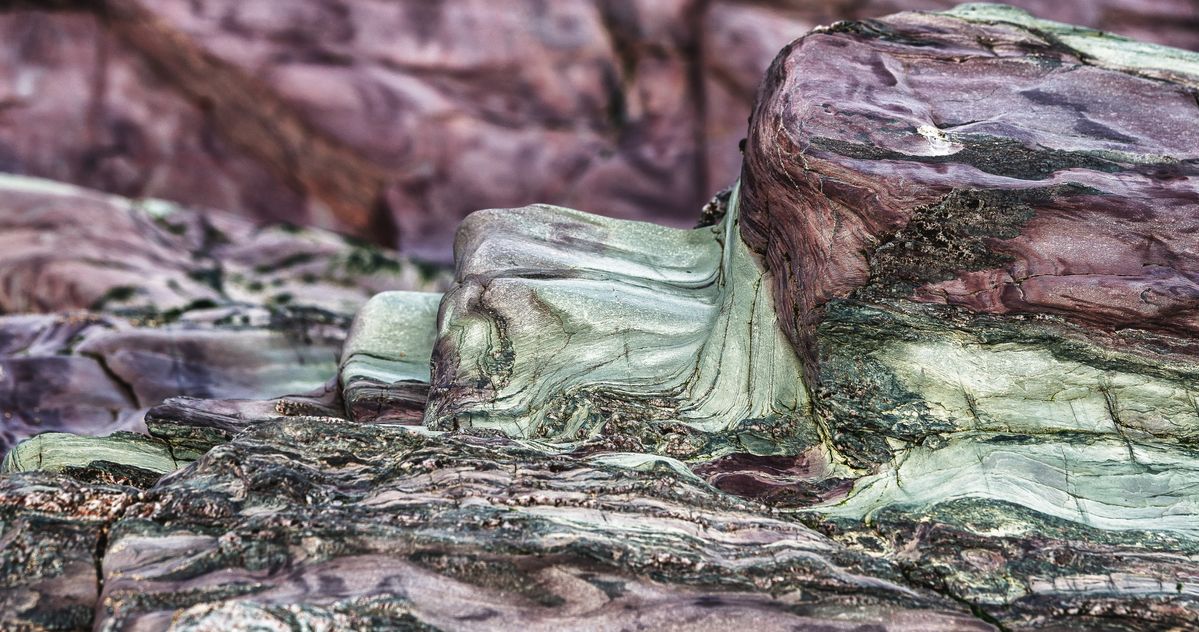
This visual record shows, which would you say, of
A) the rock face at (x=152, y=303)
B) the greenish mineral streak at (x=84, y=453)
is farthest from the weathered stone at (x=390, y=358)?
the greenish mineral streak at (x=84, y=453)

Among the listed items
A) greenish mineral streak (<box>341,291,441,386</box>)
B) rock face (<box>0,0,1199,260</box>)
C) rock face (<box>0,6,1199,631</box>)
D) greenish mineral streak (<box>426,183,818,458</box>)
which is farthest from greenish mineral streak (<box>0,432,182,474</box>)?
rock face (<box>0,0,1199,260</box>)

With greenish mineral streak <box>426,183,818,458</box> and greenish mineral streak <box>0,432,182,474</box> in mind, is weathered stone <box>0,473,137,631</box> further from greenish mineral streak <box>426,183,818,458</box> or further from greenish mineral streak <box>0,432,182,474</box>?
greenish mineral streak <box>426,183,818,458</box>

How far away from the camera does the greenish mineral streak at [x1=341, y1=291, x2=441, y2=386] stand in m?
3.53

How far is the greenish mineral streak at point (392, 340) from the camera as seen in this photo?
353 cm

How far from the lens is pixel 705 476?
2.81 metres

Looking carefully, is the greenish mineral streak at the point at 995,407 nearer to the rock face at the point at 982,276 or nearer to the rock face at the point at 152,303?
the rock face at the point at 982,276

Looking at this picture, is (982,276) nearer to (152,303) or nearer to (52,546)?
(52,546)

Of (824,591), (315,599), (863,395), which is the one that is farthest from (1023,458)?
(315,599)

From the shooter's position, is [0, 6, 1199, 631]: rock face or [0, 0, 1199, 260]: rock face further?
[0, 0, 1199, 260]: rock face

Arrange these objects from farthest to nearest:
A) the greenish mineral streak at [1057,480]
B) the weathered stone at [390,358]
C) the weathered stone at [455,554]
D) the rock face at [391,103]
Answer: the rock face at [391,103], the weathered stone at [390,358], the greenish mineral streak at [1057,480], the weathered stone at [455,554]

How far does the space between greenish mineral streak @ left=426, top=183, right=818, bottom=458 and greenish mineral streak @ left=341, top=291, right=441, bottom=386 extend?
30 centimetres

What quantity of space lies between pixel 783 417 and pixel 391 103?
5.91m

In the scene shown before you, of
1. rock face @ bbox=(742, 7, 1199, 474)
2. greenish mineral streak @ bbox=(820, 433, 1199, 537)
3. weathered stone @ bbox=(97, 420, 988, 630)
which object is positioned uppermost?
rock face @ bbox=(742, 7, 1199, 474)

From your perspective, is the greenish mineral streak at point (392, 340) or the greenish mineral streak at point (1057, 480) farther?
the greenish mineral streak at point (392, 340)
